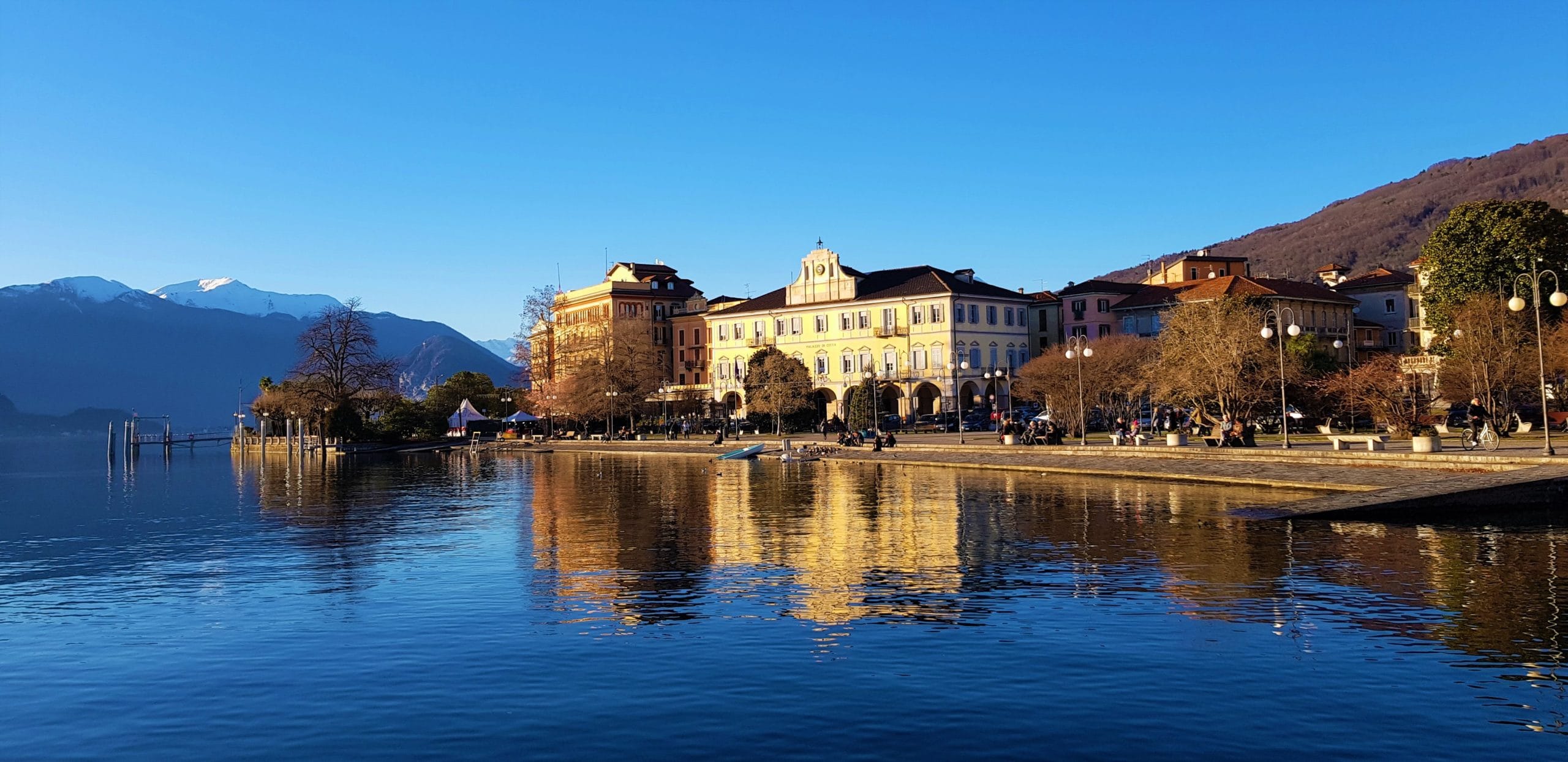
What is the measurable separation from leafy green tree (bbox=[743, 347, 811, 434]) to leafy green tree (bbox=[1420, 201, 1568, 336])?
136ft

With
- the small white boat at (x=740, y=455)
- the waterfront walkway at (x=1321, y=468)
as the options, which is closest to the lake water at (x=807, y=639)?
the waterfront walkway at (x=1321, y=468)

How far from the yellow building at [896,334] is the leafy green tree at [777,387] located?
269 cm

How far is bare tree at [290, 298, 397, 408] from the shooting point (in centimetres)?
9362

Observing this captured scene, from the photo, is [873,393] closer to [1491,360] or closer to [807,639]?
[1491,360]

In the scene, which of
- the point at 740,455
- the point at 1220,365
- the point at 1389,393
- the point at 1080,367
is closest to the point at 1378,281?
the point at 1080,367

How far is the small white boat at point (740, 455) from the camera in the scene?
Answer: 61.5 metres

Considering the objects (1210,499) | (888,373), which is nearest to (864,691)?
(1210,499)

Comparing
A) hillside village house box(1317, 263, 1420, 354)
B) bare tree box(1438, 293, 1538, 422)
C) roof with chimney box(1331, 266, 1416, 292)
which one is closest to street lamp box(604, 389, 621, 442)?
bare tree box(1438, 293, 1538, 422)

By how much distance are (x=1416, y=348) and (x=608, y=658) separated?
281 ft

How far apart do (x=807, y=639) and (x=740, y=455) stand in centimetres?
4792

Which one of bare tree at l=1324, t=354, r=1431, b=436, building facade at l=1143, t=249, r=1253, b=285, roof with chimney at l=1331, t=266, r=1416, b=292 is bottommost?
bare tree at l=1324, t=354, r=1431, b=436

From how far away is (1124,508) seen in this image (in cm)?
2875

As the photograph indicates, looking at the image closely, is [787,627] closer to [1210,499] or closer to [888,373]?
[1210,499]

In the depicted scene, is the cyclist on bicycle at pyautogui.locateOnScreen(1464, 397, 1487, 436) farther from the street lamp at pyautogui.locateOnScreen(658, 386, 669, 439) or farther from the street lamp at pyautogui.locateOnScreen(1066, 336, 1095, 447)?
the street lamp at pyautogui.locateOnScreen(658, 386, 669, 439)
